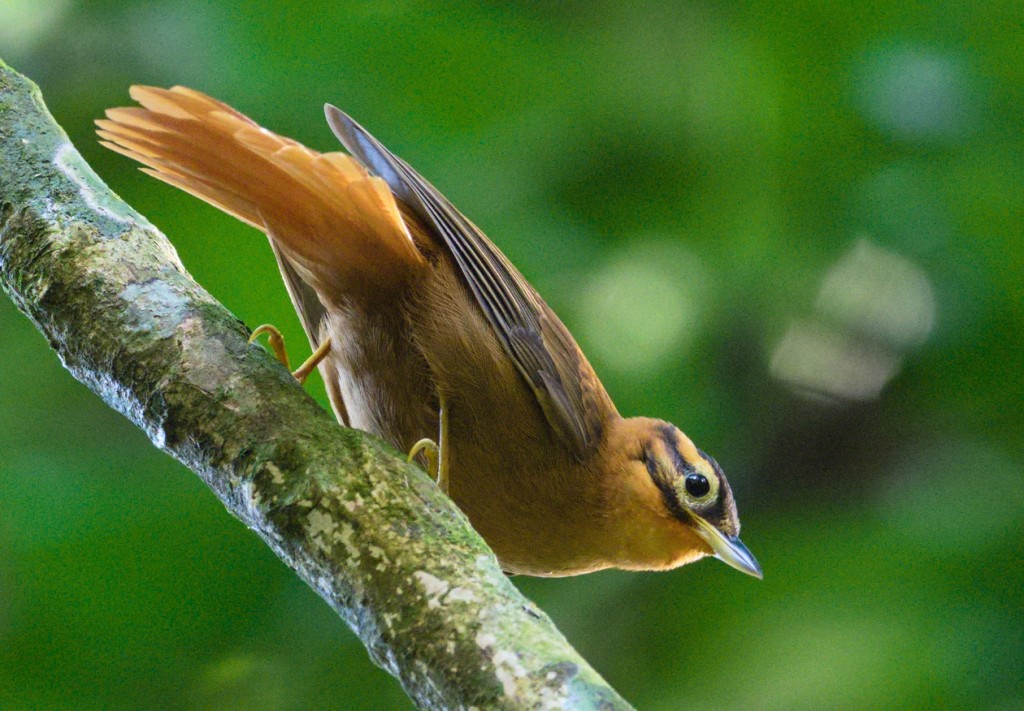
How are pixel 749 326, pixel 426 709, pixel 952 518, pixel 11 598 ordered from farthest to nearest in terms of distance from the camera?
pixel 749 326, pixel 952 518, pixel 11 598, pixel 426 709

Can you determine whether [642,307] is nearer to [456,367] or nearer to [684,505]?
[684,505]

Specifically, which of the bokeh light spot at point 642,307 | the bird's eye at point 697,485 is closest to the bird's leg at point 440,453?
the bird's eye at point 697,485

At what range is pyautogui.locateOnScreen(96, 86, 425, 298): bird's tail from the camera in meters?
2.09

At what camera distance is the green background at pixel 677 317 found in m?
3.42

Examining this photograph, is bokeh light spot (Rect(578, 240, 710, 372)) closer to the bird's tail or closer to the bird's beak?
the bird's beak

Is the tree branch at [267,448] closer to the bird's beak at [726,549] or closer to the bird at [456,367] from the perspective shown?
the bird at [456,367]

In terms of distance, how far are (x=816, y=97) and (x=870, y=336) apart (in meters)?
0.90

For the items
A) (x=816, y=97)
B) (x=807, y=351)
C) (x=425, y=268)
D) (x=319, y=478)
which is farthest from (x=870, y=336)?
(x=319, y=478)

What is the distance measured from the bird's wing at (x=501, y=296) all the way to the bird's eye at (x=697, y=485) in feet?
0.81

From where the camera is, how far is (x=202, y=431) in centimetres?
159

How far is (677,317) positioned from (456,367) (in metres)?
1.59

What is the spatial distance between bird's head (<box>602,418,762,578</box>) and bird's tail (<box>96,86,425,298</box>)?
2.45ft

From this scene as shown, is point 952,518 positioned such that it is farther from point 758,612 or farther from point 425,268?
point 425,268

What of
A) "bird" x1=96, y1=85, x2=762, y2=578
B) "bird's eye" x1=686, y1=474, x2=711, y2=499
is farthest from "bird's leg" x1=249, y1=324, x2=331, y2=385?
"bird's eye" x1=686, y1=474, x2=711, y2=499
